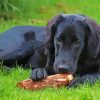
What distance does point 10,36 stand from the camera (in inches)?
331

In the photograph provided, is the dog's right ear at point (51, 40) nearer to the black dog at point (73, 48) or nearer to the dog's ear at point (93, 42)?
the black dog at point (73, 48)

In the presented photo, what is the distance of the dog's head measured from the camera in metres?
6.64

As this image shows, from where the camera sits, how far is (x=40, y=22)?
1332 cm

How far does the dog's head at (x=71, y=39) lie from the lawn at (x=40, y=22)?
359 mm

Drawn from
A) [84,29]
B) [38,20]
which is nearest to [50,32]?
[84,29]

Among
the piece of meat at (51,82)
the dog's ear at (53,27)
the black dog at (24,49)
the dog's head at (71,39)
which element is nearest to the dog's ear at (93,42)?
the dog's head at (71,39)

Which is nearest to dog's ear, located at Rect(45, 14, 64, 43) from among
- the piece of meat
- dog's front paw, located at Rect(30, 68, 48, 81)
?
dog's front paw, located at Rect(30, 68, 48, 81)

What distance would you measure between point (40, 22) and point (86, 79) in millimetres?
6680

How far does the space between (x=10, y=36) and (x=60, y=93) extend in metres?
2.37

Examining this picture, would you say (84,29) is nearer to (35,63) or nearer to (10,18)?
(35,63)

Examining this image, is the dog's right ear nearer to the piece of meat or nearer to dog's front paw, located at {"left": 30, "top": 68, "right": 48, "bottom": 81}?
dog's front paw, located at {"left": 30, "top": 68, "right": 48, "bottom": 81}

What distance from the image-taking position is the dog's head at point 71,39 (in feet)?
Answer: 21.8

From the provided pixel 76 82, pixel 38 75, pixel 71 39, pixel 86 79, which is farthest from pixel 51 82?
pixel 71 39

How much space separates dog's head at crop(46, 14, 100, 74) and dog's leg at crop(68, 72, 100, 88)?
0.13 m
